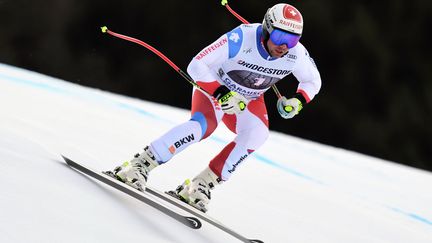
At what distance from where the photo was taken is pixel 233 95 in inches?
189

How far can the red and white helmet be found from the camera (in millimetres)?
4875

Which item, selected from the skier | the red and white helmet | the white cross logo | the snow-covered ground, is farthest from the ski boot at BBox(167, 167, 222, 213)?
the red and white helmet

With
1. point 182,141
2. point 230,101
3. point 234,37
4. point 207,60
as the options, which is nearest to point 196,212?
point 182,141

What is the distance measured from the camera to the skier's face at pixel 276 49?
498 cm

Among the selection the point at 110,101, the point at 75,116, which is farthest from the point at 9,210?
the point at 110,101

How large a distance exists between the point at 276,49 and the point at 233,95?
458mm

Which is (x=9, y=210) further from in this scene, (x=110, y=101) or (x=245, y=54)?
(x=110, y=101)

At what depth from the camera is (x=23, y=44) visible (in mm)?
13305

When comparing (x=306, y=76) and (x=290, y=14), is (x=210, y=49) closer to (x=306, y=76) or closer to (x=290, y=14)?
(x=290, y=14)

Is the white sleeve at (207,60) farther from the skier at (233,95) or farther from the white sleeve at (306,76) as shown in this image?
the white sleeve at (306,76)

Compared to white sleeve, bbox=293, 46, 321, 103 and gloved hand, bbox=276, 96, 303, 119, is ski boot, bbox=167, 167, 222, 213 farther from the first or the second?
white sleeve, bbox=293, 46, 321, 103

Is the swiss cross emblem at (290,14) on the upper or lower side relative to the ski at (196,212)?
upper

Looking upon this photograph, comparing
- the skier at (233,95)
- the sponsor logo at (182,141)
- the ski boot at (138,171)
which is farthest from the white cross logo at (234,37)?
the ski boot at (138,171)

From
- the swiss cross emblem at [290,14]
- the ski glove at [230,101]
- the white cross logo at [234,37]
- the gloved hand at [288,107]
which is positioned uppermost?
the swiss cross emblem at [290,14]
